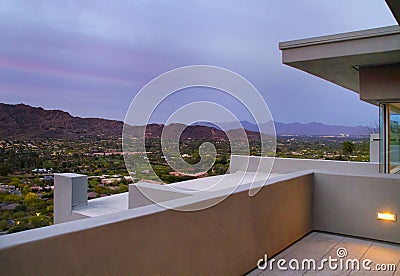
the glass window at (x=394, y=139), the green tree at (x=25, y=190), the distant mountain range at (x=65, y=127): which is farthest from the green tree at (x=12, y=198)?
the glass window at (x=394, y=139)

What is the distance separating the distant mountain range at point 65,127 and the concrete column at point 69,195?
6.53 feet

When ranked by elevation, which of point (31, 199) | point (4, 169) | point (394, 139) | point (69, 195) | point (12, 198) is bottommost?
point (69, 195)

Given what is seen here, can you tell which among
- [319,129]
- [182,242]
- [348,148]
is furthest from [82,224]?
[348,148]

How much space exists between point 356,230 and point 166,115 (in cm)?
285

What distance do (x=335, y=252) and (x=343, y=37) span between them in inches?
105

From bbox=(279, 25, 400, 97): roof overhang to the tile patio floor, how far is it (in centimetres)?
236

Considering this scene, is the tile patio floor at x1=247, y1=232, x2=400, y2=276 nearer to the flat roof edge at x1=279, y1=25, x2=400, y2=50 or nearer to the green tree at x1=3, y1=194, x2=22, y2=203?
the green tree at x1=3, y1=194, x2=22, y2=203

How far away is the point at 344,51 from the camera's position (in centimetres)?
433

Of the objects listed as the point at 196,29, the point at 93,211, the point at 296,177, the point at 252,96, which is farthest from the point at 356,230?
the point at 196,29

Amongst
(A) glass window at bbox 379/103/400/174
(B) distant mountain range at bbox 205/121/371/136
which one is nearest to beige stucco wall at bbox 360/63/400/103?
(A) glass window at bbox 379/103/400/174

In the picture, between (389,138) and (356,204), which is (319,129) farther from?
(356,204)

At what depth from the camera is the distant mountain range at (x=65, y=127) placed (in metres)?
2.89

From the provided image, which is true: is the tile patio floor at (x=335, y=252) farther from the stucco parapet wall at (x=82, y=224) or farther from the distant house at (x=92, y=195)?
the distant house at (x=92, y=195)

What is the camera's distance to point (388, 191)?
4137 millimetres
